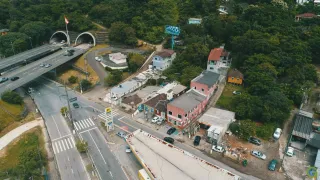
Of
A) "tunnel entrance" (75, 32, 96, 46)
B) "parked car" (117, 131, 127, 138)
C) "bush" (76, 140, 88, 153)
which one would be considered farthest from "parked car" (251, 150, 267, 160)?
"tunnel entrance" (75, 32, 96, 46)

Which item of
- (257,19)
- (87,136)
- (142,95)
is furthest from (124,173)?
(257,19)

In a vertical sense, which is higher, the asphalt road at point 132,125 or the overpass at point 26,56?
the overpass at point 26,56

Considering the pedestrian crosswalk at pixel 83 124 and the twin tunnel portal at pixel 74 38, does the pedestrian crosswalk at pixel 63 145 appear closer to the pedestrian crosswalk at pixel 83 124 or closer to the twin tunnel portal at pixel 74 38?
the pedestrian crosswalk at pixel 83 124

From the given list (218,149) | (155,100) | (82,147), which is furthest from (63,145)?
(218,149)

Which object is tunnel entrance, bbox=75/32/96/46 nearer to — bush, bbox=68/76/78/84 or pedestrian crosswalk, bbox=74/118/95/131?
bush, bbox=68/76/78/84

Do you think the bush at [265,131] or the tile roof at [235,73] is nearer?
the bush at [265,131]

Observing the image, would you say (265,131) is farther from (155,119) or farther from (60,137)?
(60,137)

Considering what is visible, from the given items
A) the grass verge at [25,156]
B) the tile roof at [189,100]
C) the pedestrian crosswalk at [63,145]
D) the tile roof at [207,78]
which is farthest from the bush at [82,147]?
the tile roof at [207,78]
